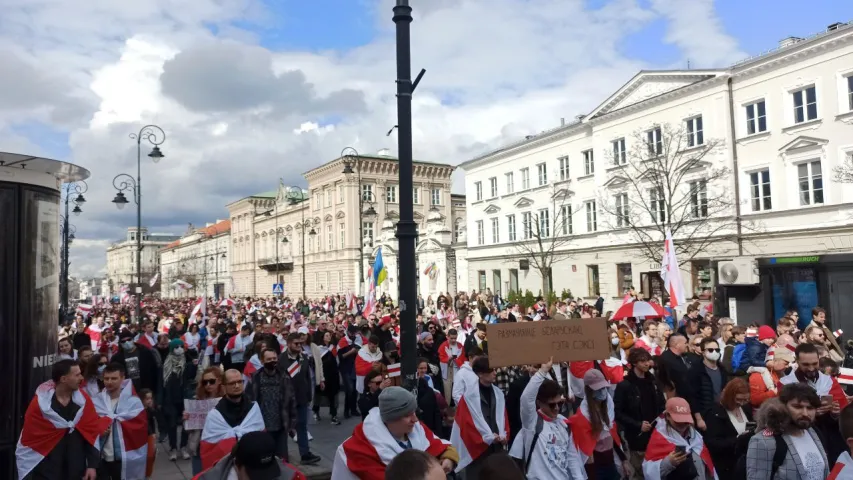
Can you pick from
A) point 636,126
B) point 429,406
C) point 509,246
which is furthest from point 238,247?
point 429,406

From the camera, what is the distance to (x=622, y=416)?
247 inches

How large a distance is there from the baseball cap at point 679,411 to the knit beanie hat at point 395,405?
2.26m

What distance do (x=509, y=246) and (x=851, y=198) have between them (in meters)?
23.1

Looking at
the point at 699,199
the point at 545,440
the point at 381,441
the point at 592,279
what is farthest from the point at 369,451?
the point at 592,279

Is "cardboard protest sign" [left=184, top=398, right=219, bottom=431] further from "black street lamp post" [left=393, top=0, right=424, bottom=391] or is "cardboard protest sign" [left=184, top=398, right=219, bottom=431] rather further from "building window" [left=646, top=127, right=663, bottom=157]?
"building window" [left=646, top=127, right=663, bottom=157]

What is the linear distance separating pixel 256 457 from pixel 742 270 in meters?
22.7

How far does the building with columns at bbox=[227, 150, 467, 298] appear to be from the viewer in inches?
2569

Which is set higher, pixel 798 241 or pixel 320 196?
pixel 320 196

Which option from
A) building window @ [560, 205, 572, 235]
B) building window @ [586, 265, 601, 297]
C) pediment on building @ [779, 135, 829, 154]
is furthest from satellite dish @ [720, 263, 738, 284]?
building window @ [560, 205, 572, 235]

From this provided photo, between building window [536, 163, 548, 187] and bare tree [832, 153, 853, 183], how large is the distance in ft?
62.7

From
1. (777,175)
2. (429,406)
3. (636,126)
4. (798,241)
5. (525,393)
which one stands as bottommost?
(429,406)

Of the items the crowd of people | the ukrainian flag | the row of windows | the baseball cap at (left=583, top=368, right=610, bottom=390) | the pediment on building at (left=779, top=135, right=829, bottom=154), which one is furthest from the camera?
the row of windows

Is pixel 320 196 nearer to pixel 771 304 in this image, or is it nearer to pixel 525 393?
pixel 771 304

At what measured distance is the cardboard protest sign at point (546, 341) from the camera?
617 cm
